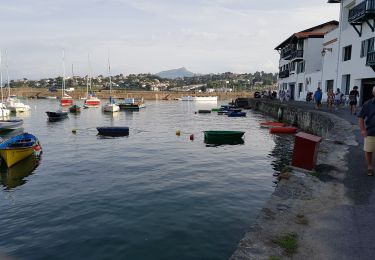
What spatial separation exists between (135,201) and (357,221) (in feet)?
29.4

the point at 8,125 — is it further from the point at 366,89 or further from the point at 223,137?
the point at 366,89

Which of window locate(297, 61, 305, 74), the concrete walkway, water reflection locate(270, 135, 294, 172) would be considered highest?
window locate(297, 61, 305, 74)

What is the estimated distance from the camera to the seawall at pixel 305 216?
559 cm

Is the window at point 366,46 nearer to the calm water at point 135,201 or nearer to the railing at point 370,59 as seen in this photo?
the railing at point 370,59

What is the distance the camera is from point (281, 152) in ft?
76.9

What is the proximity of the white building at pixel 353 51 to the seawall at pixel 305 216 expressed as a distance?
77.1 feet

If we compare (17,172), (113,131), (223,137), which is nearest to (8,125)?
(113,131)

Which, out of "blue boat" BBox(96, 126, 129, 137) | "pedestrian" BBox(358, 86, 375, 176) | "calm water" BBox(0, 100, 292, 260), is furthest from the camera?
"blue boat" BBox(96, 126, 129, 137)

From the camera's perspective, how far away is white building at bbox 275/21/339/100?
2085 inches

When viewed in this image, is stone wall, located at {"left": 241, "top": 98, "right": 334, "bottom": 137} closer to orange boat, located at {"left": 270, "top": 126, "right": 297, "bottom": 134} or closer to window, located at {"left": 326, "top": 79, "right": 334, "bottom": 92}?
orange boat, located at {"left": 270, "top": 126, "right": 297, "bottom": 134}

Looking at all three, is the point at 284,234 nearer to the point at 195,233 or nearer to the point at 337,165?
the point at 195,233

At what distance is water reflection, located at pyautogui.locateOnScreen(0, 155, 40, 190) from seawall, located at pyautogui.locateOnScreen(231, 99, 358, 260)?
561 inches

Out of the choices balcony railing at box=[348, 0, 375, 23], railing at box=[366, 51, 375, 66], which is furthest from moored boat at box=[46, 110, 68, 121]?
railing at box=[366, 51, 375, 66]

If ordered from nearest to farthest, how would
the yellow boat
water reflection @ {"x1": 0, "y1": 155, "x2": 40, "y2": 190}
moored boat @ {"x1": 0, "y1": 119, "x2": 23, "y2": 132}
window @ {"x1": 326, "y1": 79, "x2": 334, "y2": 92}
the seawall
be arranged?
the seawall, water reflection @ {"x1": 0, "y1": 155, "x2": 40, "y2": 190}, the yellow boat, moored boat @ {"x1": 0, "y1": 119, "x2": 23, "y2": 132}, window @ {"x1": 326, "y1": 79, "x2": 334, "y2": 92}
